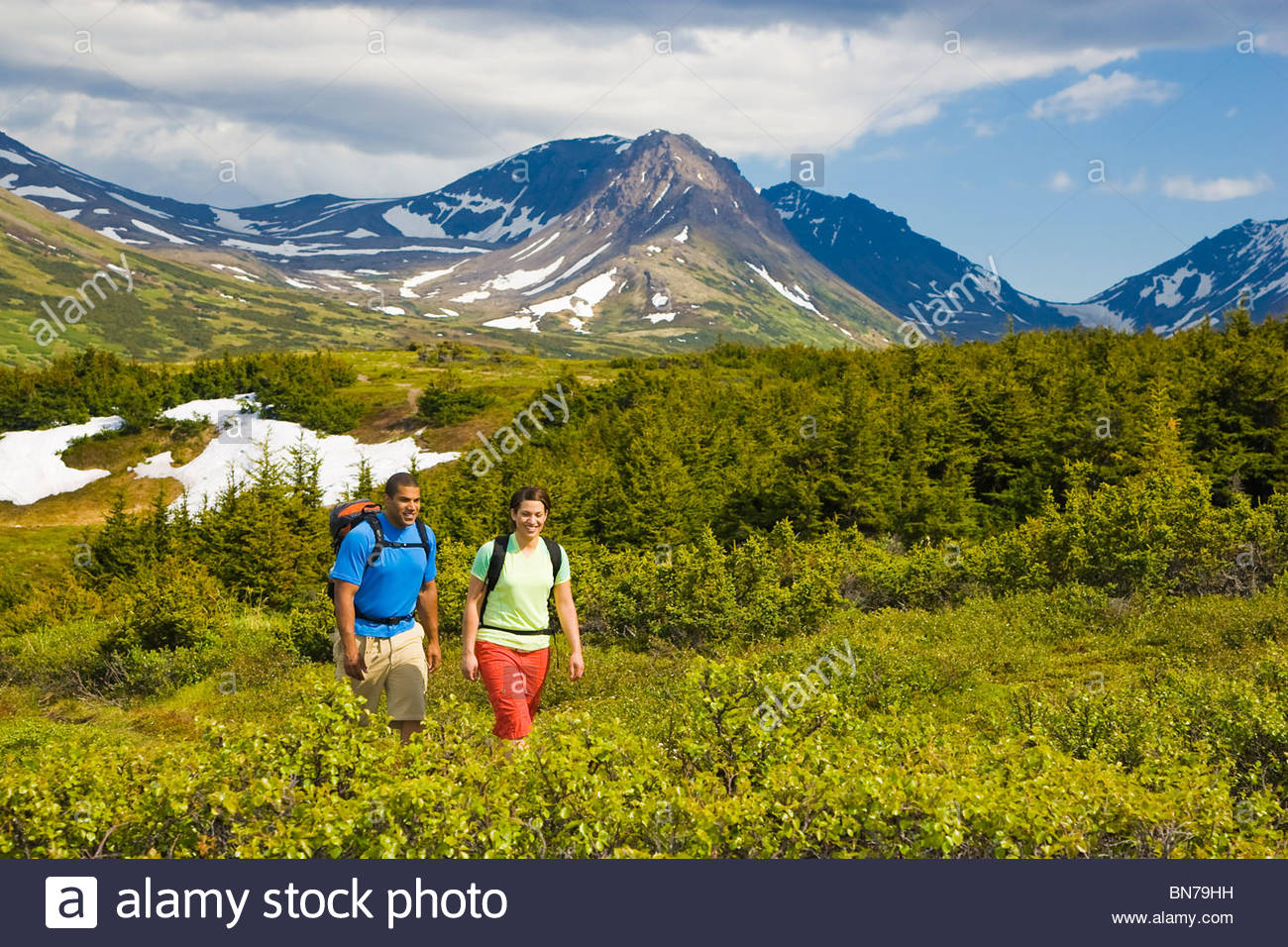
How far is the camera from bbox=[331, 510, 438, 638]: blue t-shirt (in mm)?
9398

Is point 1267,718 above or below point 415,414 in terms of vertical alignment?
below

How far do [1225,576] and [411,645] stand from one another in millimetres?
21941

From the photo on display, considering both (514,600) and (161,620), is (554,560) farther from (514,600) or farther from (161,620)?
(161,620)

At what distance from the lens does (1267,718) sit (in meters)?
9.91

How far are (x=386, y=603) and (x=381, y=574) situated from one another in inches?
12.9

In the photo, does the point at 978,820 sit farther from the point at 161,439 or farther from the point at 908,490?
the point at 161,439

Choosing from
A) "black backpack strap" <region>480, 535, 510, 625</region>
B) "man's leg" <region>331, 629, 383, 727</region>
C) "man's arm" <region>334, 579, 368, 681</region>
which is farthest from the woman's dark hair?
"man's leg" <region>331, 629, 383, 727</region>

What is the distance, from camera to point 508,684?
9469mm

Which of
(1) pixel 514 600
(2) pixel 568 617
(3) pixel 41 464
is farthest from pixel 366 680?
(3) pixel 41 464

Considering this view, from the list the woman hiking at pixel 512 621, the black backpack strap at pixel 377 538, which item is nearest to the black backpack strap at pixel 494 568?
the woman hiking at pixel 512 621

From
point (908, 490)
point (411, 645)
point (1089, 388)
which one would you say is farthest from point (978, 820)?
point (1089, 388)

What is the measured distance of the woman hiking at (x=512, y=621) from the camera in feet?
31.1

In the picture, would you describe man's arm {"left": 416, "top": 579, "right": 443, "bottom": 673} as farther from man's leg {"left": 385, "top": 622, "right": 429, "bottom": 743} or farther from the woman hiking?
the woman hiking

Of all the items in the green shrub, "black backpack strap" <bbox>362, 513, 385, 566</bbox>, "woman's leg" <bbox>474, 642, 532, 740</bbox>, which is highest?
"black backpack strap" <bbox>362, 513, 385, 566</bbox>
